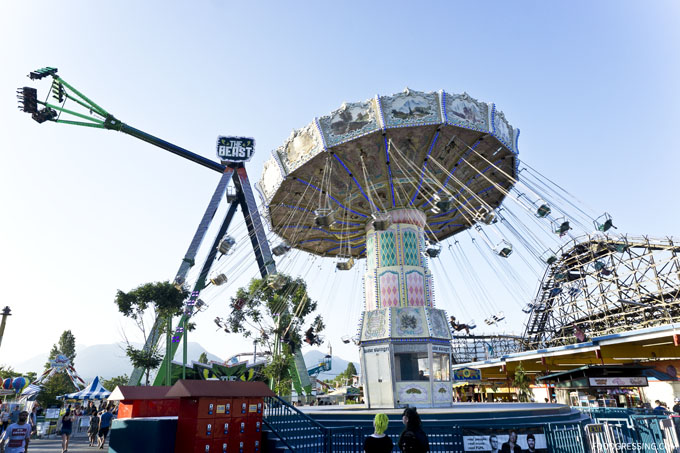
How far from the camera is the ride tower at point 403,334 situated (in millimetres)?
14578

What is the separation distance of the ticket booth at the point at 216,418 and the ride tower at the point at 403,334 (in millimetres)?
6195

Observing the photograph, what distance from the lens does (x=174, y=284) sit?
24.4 metres

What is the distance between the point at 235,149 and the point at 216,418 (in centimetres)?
3190

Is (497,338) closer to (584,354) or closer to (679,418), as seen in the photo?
(584,354)

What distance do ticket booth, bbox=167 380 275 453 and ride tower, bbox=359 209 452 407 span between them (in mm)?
6195

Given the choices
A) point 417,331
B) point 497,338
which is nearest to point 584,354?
point 417,331

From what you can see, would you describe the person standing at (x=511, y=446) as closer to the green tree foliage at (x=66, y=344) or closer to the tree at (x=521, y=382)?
the tree at (x=521, y=382)

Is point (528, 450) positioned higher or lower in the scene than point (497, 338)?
lower

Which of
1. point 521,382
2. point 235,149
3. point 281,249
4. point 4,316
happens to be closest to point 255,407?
point 281,249

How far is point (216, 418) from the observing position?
28.8 ft

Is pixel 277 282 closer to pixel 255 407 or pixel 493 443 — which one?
pixel 255 407

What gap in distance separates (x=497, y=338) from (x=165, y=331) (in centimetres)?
3656

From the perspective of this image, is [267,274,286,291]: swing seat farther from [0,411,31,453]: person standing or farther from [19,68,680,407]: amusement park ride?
[0,411,31,453]: person standing

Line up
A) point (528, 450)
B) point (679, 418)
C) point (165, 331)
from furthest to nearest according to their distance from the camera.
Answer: point (165, 331)
point (679, 418)
point (528, 450)
